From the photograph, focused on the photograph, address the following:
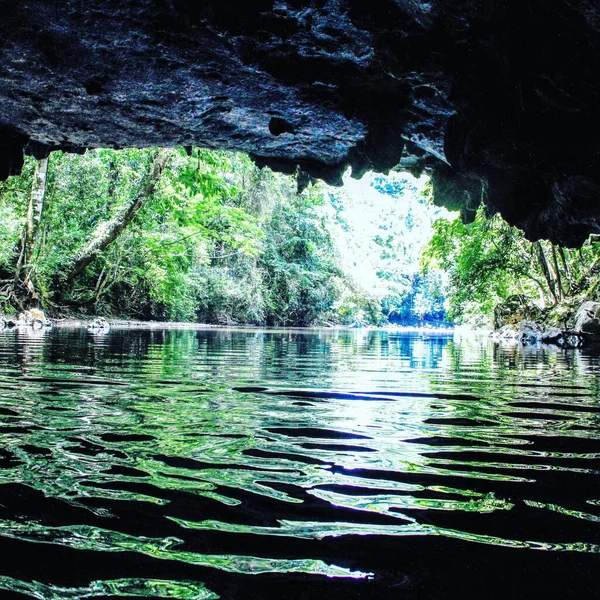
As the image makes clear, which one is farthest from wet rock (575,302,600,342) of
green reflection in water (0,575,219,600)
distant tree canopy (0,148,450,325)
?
green reflection in water (0,575,219,600)

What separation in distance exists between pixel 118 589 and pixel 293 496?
69cm

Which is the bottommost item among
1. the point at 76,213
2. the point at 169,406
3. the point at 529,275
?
the point at 169,406

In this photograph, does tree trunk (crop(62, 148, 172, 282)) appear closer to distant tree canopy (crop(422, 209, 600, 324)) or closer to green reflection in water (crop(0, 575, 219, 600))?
distant tree canopy (crop(422, 209, 600, 324))

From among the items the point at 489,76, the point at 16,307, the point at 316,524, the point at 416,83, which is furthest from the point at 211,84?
the point at 16,307

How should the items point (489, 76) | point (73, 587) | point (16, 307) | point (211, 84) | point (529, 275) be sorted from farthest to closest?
point (529, 275) → point (16, 307) → point (211, 84) → point (489, 76) → point (73, 587)

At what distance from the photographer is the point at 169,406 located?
3141 mm

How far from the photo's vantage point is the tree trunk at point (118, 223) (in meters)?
15.2

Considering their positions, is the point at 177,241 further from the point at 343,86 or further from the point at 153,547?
the point at 153,547

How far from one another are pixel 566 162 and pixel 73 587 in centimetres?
522

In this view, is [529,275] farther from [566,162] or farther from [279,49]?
[279,49]

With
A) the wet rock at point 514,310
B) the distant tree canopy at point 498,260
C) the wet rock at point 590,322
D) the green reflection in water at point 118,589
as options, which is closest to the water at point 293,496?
the green reflection in water at point 118,589

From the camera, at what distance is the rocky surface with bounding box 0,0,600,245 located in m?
3.95

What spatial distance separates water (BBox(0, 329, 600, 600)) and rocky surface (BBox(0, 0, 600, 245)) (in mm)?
2533

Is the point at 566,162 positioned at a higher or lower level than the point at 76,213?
lower
